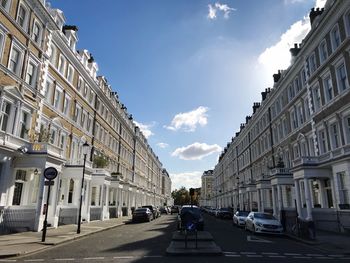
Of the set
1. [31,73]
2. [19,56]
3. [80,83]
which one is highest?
[80,83]

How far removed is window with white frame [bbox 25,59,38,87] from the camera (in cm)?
A: 2156

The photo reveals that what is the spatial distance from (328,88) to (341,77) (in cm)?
206

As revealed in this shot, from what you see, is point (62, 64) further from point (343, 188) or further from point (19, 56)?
point (343, 188)

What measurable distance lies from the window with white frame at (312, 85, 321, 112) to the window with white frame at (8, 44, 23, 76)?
2404 centimetres

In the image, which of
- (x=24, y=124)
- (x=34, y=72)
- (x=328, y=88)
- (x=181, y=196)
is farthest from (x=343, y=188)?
(x=181, y=196)

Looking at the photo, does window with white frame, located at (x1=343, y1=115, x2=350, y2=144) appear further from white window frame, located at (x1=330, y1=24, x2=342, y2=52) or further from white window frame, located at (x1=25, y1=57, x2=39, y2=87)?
white window frame, located at (x1=25, y1=57, x2=39, y2=87)

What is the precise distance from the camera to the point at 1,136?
1748 centimetres

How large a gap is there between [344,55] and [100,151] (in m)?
28.9

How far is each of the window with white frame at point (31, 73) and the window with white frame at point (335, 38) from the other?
23.0 meters

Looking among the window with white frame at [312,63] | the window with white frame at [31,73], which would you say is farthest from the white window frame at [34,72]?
the window with white frame at [312,63]

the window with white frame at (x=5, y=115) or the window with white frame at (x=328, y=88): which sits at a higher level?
the window with white frame at (x=328, y=88)

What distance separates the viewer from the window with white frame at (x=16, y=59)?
64.6 feet

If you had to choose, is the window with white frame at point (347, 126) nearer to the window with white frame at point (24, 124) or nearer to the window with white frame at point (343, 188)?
the window with white frame at point (343, 188)

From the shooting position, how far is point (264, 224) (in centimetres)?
2041
